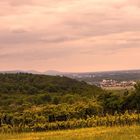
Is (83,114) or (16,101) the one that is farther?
(16,101)

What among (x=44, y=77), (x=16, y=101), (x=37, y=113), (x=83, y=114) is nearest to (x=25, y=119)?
(x=37, y=113)

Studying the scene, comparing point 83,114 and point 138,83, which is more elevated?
point 138,83

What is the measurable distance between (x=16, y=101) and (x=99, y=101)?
32488 mm

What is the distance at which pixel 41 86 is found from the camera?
13112 centimetres

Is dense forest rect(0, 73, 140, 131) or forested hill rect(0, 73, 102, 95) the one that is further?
forested hill rect(0, 73, 102, 95)

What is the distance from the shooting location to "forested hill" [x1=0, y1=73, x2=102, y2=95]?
123 meters

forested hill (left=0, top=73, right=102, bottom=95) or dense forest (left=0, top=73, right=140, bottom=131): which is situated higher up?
forested hill (left=0, top=73, right=102, bottom=95)

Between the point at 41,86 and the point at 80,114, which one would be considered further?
the point at 41,86

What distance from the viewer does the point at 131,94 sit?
6488cm

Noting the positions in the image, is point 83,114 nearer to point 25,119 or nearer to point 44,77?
point 25,119

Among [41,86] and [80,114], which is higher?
[41,86]

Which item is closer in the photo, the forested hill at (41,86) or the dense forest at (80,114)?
the dense forest at (80,114)

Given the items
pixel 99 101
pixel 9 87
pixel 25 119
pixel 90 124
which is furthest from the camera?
pixel 9 87

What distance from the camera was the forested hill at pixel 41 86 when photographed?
123 meters
